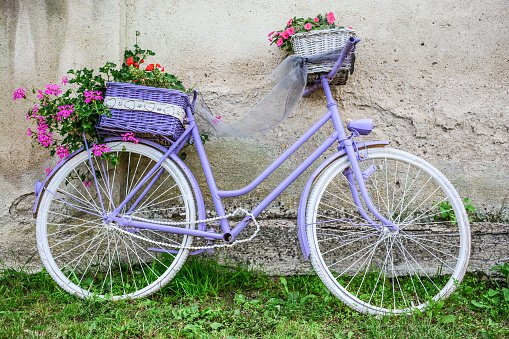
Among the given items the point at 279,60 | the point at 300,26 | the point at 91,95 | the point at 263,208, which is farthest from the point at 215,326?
the point at 300,26

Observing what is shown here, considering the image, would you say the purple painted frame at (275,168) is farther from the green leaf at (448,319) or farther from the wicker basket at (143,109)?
the green leaf at (448,319)

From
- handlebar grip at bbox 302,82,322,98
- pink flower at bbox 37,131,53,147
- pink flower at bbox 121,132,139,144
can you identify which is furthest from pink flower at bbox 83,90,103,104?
handlebar grip at bbox 302,82,322,98

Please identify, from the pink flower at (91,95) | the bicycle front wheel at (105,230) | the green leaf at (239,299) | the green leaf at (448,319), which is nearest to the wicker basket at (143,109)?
the pink flower at (91,95)

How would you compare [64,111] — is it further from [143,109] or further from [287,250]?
[287,250]

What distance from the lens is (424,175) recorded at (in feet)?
13.3

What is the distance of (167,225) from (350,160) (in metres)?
1.30

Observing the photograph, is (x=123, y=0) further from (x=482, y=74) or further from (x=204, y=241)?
(x=482, y=74)

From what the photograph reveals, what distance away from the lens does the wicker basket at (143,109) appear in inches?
134

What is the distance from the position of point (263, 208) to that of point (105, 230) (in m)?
1.20

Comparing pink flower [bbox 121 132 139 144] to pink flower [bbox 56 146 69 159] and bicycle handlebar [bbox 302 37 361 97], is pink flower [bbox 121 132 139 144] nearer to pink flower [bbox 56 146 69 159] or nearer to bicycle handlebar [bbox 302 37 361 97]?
pink flower [bbox 56 146 69 159]

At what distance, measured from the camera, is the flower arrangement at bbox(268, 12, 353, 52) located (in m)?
3.70

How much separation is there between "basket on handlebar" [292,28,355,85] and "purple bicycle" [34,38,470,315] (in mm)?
102

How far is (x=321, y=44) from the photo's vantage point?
3463 mm

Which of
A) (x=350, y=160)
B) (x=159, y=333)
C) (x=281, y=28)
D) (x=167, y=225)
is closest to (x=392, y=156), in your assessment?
(x=350, y=160)
